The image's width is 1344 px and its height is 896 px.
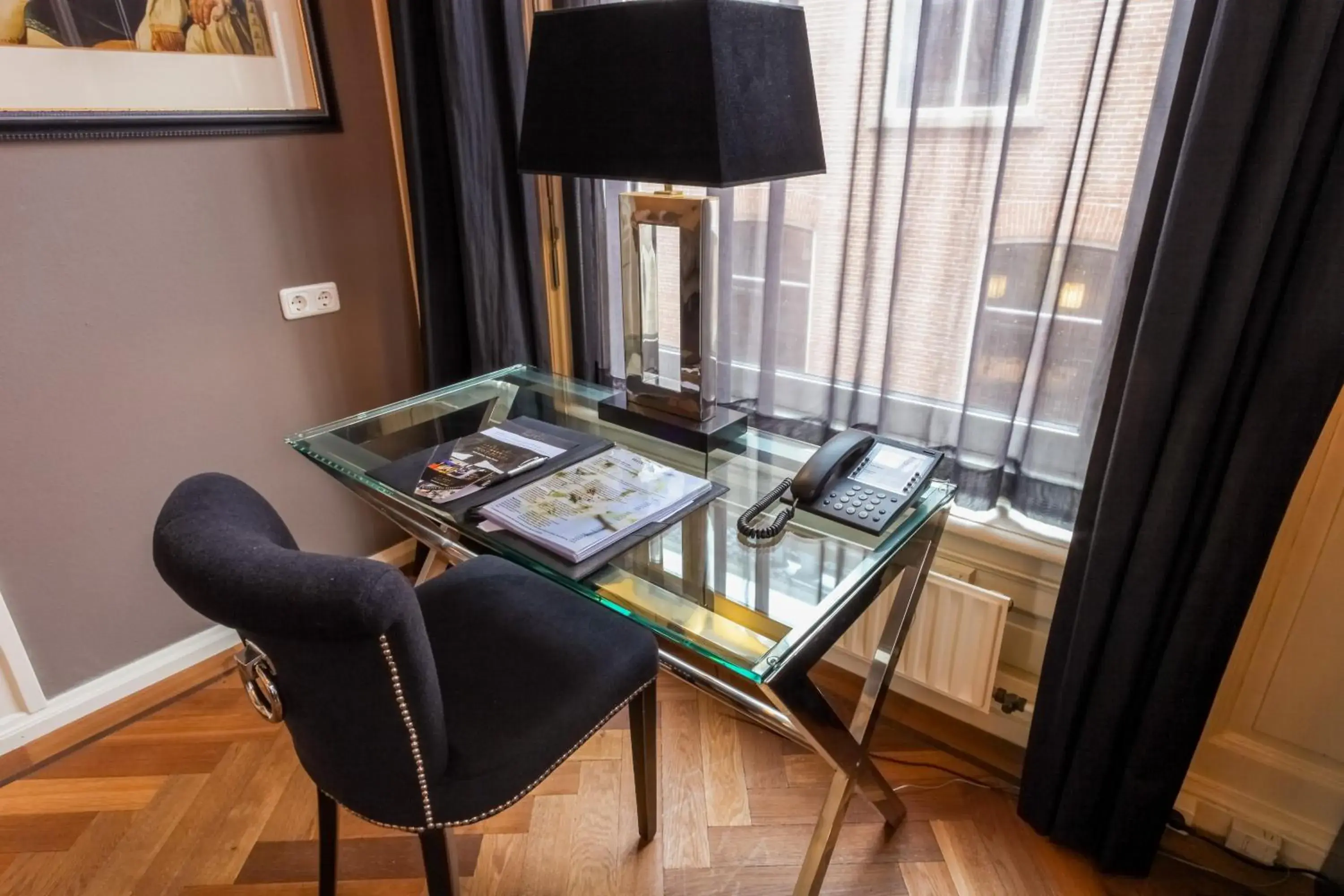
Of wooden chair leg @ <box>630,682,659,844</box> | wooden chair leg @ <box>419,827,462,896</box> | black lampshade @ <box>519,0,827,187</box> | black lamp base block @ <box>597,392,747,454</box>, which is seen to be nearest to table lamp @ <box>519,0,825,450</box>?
black lampshade @ <box>519,0,827,187</box>

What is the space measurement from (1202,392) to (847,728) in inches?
29.6

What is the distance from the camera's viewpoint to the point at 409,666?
0.88 metres

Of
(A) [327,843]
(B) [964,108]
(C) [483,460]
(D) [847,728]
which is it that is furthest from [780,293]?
(A) [327,843]

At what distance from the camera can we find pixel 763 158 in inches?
46.4

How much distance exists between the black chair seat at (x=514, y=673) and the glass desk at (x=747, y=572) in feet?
0.38

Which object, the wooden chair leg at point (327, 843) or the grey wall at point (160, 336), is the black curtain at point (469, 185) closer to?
the grey wall at point (160, 336)

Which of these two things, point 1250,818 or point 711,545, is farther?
point 1250,818

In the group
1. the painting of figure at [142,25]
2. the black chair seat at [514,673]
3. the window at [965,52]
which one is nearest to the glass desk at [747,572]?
the black chair seat at [514,673]

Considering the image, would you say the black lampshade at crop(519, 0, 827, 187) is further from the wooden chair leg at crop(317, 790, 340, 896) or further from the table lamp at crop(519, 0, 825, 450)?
the wooden chair leg at crop(317, 790, 340, 896)

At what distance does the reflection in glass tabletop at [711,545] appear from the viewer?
39.6 inches


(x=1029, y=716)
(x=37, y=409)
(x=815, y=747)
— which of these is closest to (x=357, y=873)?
(x=815, y=747)

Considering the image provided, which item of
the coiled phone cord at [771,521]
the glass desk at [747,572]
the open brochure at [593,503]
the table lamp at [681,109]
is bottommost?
the glass desk at [747,572]

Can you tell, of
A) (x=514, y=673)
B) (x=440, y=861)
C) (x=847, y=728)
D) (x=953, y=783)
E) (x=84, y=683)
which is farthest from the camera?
(x=84, y=683)

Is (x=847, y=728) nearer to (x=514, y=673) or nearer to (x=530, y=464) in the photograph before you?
(x=514, y=673)
